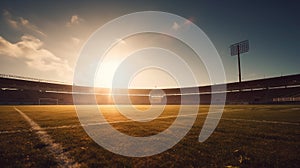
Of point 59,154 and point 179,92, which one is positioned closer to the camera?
point 59,154

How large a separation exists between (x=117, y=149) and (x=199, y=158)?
8.16ft

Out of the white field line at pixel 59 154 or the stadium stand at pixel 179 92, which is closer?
the white field line at pixel 59 154

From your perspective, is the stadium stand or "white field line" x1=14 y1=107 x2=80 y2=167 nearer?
"white field line" x1=14 y1=107 x2=80 y2=167

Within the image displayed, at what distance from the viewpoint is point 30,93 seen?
56.0 meters

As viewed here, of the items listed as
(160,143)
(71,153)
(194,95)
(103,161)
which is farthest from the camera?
(194,95)

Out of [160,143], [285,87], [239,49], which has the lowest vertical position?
[160,143]

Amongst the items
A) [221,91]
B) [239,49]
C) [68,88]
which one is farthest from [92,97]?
[239,49]

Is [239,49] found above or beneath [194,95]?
above

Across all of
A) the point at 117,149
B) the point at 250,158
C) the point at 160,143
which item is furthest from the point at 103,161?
the point at 250,158

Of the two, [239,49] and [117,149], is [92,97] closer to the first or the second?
[239,49]

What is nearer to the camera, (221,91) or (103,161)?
(103,161)

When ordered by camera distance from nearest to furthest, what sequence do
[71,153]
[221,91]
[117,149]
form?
[71,153]
[117,149]
[221,91]

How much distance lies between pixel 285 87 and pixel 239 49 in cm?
2153

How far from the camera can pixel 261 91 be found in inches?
2172
